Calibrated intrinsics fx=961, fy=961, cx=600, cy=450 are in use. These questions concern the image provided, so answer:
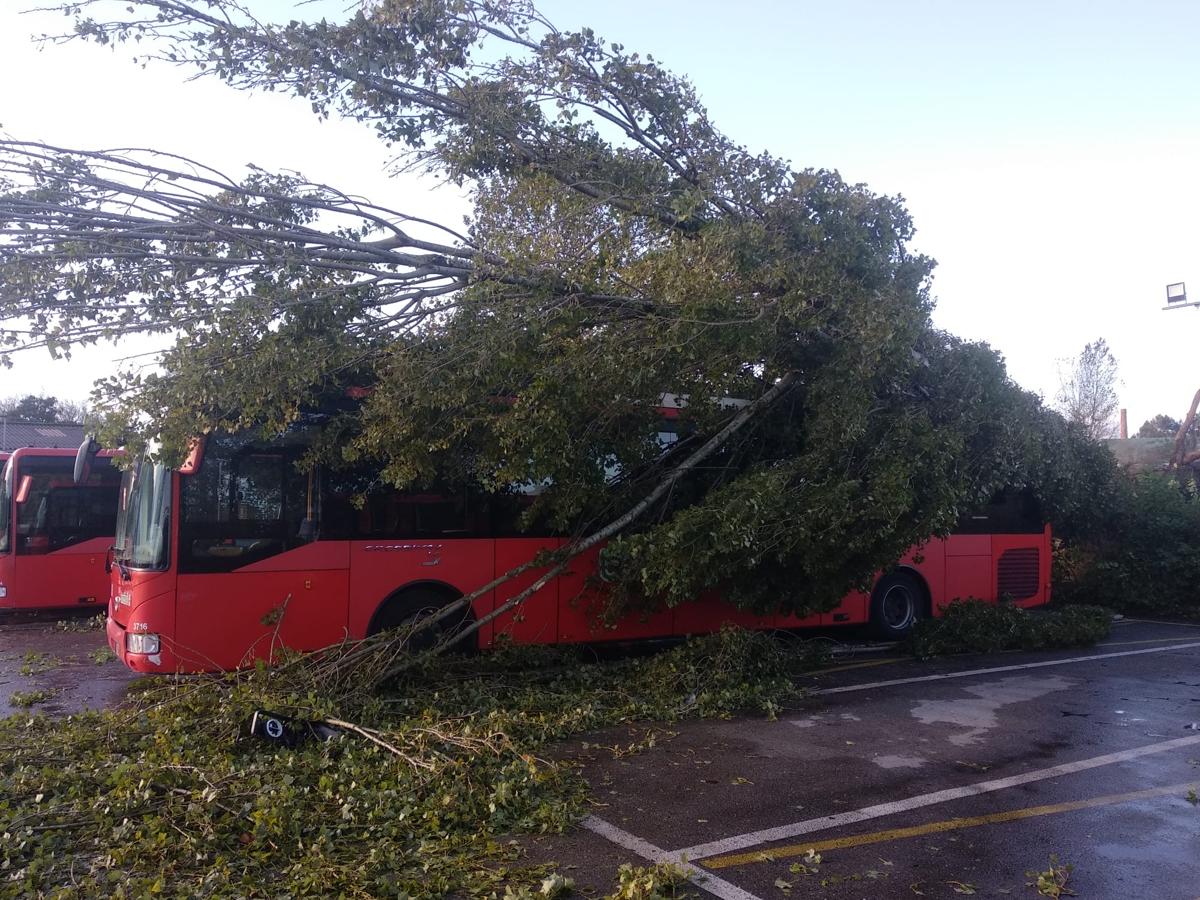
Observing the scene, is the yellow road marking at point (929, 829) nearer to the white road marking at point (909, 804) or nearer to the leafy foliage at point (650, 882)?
the white road marking at point (909, 804)

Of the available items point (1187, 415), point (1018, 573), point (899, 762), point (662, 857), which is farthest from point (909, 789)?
point (1187, 415)

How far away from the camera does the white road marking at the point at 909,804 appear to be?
5539 mm

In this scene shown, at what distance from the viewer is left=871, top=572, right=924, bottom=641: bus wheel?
13539mm

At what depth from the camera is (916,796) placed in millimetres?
6461

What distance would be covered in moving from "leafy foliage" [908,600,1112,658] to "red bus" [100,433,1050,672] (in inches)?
128

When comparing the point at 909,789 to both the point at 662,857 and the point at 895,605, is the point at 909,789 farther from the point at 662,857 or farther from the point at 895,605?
the point at 895,605

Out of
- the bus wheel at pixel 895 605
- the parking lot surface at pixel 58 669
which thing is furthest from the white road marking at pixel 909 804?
the parking lot surface at pixel 58 669

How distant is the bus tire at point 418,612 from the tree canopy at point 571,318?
136cm

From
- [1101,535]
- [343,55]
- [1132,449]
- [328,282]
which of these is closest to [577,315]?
[328,282]

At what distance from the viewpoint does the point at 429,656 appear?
8789mm

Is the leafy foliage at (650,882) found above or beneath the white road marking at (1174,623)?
beneath

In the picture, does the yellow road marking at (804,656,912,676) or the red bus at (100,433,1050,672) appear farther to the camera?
the yellow road marking at (804,656,912,676)

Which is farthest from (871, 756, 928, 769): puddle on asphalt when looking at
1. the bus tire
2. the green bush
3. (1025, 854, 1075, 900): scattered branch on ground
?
the green bush

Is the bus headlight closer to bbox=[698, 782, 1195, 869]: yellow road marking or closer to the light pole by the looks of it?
bbox=[698, 782, 1195, 869]: yellow road marking
